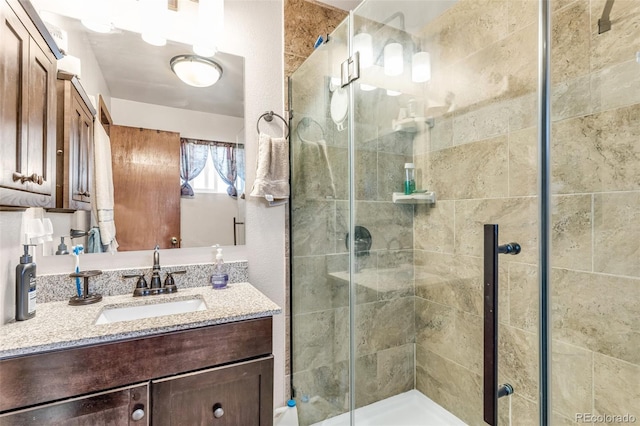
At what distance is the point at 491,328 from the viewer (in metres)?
0.83

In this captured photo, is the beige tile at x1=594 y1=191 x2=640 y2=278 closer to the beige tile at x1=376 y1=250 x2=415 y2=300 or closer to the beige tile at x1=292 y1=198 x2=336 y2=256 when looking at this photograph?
the beige tile at x1=376 y1=250 x2=415 y2=300

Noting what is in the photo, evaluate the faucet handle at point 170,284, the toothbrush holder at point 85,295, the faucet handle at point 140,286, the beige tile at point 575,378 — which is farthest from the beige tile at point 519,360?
the toothbrush holder at point 85,295

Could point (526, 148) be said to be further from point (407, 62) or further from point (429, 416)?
point (429, 416)

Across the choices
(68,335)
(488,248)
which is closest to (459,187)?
(488,248)

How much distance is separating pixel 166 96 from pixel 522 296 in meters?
1.89

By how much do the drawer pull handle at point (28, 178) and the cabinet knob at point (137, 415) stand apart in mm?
775

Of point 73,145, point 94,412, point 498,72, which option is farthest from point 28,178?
point 498,72

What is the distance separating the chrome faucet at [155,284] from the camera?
139 cm

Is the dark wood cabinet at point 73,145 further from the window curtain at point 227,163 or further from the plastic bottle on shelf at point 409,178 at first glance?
the plastic bottle on shelf at point 409,178

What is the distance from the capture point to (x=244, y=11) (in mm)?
1669

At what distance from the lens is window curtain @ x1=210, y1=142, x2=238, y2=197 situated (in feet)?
5.32

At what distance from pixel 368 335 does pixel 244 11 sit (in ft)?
Answer: 6.22

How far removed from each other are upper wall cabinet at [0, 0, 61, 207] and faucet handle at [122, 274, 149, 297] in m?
0.45

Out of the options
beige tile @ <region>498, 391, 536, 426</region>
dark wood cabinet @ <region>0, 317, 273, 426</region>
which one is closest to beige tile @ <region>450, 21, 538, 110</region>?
beige tile @ <region>498, 391, 536, 426</region>
